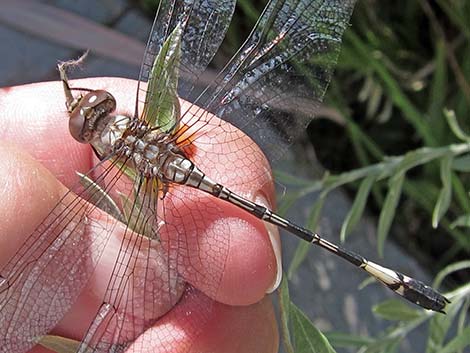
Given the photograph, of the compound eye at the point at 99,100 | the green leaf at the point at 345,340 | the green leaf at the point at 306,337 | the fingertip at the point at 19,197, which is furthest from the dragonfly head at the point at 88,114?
the green leaf at the point at 345,340

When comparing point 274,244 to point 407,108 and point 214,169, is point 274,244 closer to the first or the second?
point 214,169

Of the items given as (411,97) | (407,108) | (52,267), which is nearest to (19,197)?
(52,267)

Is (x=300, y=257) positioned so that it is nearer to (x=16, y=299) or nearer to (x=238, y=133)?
(x=238, y=133)

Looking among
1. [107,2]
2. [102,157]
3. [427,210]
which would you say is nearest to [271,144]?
[102,157]

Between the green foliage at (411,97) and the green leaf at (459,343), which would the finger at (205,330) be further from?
the green foliage at (411,97)

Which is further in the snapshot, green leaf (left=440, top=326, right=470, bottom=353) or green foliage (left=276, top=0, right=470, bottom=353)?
green foliage (left=276, top=0, right=470, bottom=353)

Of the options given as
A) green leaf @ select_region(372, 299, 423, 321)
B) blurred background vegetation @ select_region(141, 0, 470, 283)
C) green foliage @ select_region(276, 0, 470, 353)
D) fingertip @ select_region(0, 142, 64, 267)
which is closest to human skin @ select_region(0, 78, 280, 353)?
fingertip @ select_region(0, 142, 64, 267)

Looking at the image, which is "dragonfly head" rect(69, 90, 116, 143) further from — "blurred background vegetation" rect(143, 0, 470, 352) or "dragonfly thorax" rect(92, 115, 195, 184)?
"blurred background vegetation" rect(143, 0, 470, 352)
